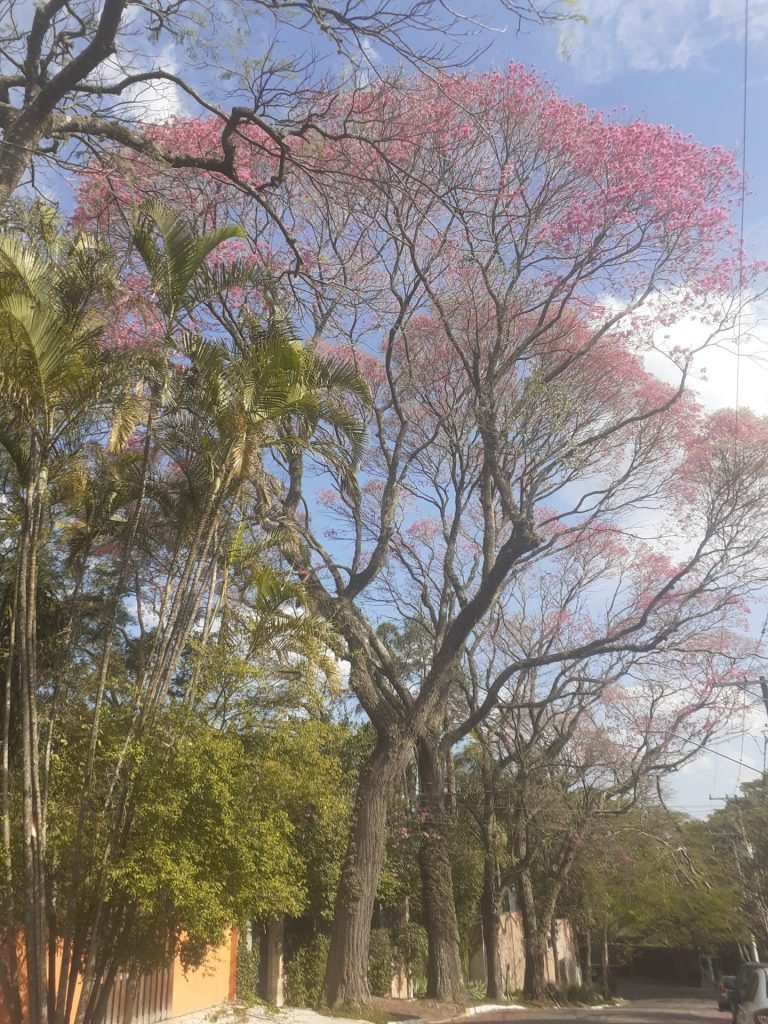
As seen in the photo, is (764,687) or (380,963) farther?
(380,963)

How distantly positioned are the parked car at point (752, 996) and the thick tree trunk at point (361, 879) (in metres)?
4.79

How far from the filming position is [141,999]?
1005 cm

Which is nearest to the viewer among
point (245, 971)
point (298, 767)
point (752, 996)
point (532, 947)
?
point (298, 767)

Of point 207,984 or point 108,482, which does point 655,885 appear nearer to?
point 207,984

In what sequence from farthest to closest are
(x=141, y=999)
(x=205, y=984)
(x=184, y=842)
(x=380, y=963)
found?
(x=380, y=963)
(x=205, y=984)
(x=141, y=999)
(x=184, y=842)

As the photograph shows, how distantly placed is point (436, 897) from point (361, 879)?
3576 mm

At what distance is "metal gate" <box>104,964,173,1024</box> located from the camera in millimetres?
9314

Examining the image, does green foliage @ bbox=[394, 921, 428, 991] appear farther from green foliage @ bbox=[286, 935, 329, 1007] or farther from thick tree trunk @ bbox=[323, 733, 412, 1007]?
thick tree trunk @ bbox=[323, 733, 412, 1007]

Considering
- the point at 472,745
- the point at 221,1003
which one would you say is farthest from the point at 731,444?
the point at 472,745

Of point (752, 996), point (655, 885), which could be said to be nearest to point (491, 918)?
point (655, 885)

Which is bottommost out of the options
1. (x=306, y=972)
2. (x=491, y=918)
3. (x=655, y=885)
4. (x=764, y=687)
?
(x=306, y=972)

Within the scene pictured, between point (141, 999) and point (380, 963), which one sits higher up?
point (141, 999)

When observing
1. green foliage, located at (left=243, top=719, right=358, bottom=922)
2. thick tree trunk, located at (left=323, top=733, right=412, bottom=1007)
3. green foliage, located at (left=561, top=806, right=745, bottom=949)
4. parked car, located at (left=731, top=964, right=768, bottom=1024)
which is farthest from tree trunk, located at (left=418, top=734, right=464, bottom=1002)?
green foliage, located at (left=561, top=806, right=745, bottom=949)

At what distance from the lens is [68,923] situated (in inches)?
251
